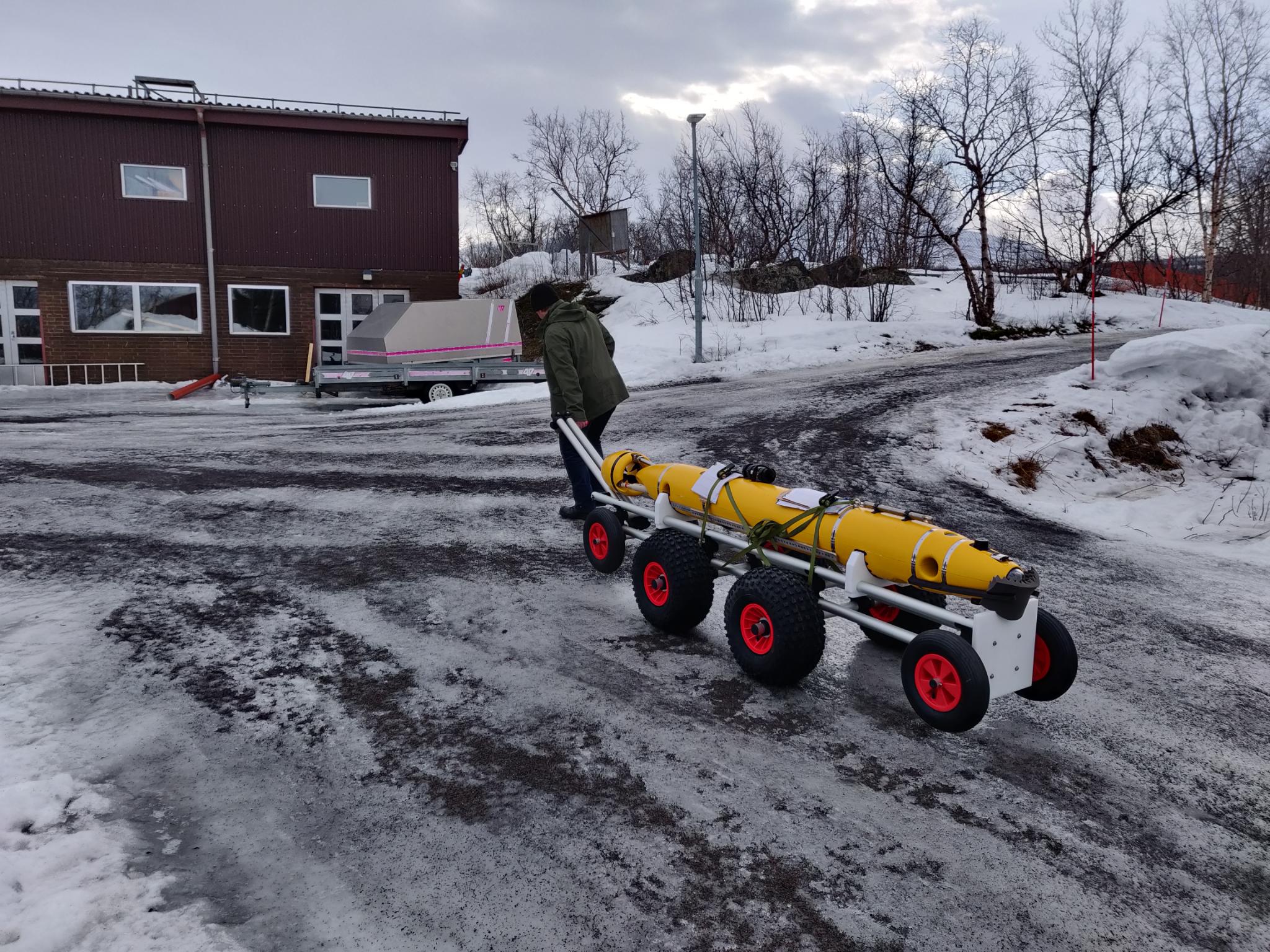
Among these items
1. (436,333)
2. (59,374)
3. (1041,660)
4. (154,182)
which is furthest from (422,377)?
(1041,660)

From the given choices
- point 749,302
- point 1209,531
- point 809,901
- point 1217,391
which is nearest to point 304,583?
point 809,901

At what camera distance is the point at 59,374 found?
71.4ft

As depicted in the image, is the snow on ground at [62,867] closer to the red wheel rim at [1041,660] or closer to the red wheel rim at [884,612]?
the red wheel rim at [1041,660]

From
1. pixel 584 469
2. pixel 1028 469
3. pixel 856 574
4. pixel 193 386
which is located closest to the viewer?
pixel 856 574

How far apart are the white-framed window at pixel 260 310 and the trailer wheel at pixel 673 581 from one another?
69.1 feet

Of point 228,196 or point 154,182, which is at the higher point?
point 154,182

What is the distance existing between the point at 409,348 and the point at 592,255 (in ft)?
80.9

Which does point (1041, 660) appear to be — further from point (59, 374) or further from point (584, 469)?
point (59, 374)

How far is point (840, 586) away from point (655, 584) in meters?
1.26

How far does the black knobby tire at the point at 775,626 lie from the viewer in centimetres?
392

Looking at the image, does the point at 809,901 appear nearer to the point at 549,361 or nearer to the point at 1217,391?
the point at 549,361

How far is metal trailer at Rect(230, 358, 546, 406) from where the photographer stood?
17.0 m

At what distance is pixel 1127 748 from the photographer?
3711 mm

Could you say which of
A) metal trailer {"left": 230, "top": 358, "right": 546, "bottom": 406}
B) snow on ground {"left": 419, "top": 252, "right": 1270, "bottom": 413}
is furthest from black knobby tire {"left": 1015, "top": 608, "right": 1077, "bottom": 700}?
metal trailer {"left": 230, "top": 358, "right": 546, "bottom": 406}
